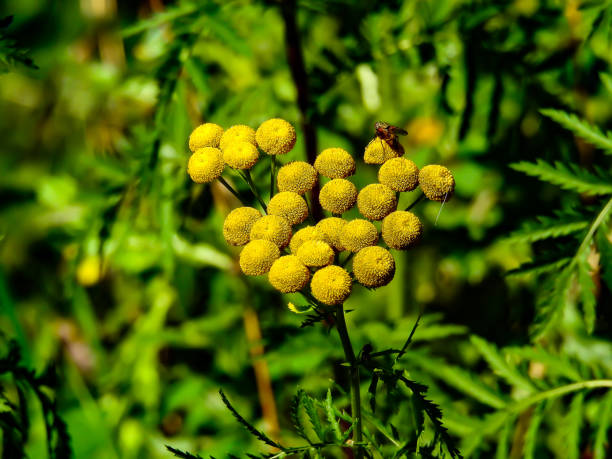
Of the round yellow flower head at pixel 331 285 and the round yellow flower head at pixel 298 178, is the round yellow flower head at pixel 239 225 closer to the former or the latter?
the round yellow flower head at pixel 298 178

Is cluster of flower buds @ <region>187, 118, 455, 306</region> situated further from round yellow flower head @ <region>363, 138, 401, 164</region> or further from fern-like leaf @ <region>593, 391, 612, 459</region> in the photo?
fern-like leaf @ <region>593, 391, 612, 459</region>

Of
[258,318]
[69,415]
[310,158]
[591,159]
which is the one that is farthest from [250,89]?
[69,415]

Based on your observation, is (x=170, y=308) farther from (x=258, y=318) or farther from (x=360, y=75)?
(x=360, y=75)

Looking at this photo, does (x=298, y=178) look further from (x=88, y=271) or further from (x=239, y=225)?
(x=88, y=271)

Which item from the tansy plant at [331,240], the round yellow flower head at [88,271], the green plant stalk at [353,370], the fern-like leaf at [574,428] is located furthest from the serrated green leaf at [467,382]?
the round yellow flower head at [88,271]

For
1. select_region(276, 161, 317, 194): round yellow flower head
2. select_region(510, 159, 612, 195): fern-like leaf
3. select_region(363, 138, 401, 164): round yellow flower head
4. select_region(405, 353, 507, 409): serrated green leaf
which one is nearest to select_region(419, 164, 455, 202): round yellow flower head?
select_region(363, 138, 401, 164): round yellow flower head

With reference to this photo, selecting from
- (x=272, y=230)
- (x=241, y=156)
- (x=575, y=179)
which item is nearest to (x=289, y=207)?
(x=272, y=230)
